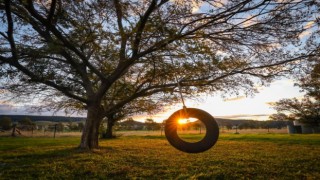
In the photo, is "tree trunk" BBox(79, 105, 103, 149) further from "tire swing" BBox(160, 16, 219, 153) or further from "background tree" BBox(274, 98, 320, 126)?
"background tree" BBox(274, 98, 320, 126)

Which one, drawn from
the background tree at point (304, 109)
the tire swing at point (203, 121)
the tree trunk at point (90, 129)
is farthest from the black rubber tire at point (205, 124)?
the background tree at point (304, 109)

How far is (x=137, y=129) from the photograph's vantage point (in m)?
86.3

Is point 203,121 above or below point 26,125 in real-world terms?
below

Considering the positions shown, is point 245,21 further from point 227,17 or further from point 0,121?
point 0,121

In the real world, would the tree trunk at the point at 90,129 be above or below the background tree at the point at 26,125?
below

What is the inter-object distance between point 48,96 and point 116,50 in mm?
9194

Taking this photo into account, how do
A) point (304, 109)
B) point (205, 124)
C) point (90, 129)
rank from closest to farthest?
point (205, 124)
point (90, 129)
point (304, 109)

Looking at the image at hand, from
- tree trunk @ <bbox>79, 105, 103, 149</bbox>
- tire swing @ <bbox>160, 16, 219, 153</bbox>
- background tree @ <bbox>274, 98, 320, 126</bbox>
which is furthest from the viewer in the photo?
background tree @ <bbox>274, 98, 320, 126</bbox>

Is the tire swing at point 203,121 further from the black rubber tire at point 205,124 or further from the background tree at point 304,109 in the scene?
the background tree at point 304,109

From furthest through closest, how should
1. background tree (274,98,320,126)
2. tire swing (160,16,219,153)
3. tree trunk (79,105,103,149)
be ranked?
background tree (274,98,320,126), tree trunk (79,105,103,149), tire swing (160,16,219,153)

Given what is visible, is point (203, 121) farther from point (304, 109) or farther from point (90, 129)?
point (304, 109)

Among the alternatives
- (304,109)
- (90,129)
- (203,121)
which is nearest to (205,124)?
(203,121)

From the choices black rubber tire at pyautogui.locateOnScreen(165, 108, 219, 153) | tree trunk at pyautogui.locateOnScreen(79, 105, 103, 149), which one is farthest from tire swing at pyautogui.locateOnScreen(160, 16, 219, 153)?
tree trunk at pyautogui.locateOnScreen(79, 105, 103, 149)

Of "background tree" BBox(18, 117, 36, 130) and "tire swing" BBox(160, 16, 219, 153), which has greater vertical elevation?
"background tree" BBox(18, 117, 36, 130)
